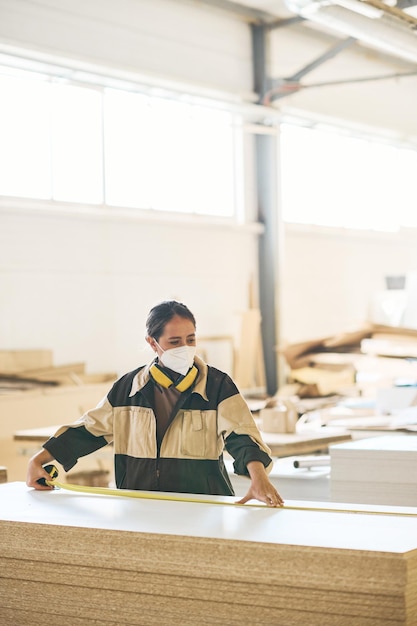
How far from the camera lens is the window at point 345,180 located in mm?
11211

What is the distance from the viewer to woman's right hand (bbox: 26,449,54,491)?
3314mm

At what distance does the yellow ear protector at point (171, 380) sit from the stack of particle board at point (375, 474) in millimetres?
994

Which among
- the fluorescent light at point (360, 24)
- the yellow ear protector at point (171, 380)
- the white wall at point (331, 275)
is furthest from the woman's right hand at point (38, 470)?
the white wall at point (331, 275)

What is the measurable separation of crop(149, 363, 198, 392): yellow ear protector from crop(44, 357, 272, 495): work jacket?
0.02 metres

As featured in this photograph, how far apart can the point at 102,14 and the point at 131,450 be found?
6.18m

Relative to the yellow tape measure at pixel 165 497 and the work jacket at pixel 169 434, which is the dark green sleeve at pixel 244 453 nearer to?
the work jacket at pixel 169 434

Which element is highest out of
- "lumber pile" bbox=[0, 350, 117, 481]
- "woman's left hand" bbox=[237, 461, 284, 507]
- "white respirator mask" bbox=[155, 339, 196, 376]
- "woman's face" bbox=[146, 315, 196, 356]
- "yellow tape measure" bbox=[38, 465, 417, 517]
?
"woman's face" bbox=[146, 315, 196, 356]

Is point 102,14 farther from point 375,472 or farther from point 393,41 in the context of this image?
point 375,472

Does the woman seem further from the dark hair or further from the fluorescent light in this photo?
the fluorescent light

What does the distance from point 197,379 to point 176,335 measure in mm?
169

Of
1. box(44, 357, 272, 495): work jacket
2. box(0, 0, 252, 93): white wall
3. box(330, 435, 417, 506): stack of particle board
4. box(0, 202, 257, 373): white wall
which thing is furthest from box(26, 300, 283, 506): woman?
box(0, 0, 252, 93): white wall

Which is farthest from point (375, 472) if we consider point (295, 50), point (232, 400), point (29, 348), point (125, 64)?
point (295, 50)

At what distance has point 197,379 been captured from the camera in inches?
130

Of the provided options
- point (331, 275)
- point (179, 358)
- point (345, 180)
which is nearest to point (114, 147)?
point (331, 275)
